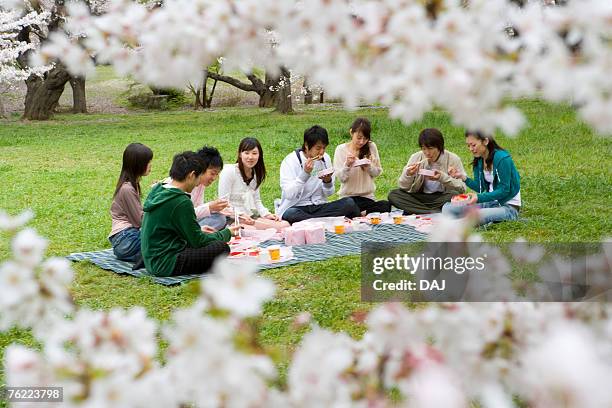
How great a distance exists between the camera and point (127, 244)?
622cm

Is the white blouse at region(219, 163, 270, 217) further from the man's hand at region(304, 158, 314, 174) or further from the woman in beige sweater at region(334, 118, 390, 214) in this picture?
the woman in beige sweater at region(334, 118, 390, 214)

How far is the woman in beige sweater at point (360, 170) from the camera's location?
25.2 feet

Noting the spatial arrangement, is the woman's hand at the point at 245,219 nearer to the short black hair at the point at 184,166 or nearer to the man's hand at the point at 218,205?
the man's hand at the point at 218,205

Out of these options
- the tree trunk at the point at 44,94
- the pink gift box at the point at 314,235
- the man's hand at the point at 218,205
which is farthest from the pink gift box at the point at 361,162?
the tree trunk at the point at 44,94

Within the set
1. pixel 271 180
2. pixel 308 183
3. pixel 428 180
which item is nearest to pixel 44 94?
pixel 271 180

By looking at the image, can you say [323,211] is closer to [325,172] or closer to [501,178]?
[325,172]

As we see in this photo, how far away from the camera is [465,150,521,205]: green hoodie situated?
269 inches

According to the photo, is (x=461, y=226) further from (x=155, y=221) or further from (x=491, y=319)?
(x=155, y=221)

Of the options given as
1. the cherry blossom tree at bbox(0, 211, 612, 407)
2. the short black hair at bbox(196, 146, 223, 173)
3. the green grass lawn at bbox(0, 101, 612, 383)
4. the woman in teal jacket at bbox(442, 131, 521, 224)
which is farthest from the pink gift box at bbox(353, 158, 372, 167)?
the cherry blossom tree at bbox(0, 211, 612, 407)

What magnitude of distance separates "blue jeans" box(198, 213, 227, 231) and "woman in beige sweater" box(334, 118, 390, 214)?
1.37 meters

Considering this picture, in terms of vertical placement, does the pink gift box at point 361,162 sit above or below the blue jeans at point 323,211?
above

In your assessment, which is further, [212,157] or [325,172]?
[325,172]

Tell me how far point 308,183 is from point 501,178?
181 cm

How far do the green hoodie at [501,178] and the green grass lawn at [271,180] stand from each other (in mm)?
263
